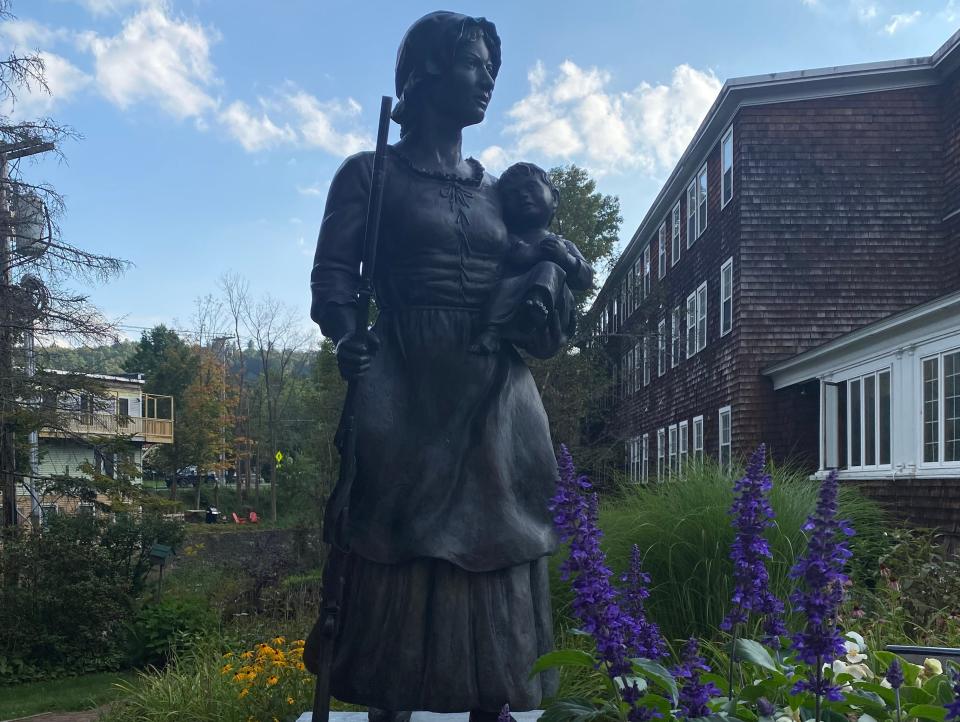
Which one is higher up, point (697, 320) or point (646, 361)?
point (697, 320)

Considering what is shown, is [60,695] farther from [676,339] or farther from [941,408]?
[676,339]

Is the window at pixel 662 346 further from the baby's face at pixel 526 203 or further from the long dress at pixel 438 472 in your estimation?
the long dress at pixel 438 472

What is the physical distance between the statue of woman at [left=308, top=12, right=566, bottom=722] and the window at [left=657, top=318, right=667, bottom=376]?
23.2 m

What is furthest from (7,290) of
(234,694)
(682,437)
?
(682,437)

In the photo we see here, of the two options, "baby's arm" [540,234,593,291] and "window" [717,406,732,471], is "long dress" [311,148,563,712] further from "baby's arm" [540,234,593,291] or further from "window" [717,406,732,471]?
"window" [717,406,732,471]

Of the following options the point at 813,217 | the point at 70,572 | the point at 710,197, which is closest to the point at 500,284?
the point at 70,572

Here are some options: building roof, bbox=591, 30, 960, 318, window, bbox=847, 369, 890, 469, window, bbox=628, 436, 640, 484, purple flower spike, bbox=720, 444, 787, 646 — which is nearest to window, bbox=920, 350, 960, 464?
window, bbox=847, 369, 890, 469

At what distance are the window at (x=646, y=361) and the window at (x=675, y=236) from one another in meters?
2.42

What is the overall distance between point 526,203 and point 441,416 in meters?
0.87

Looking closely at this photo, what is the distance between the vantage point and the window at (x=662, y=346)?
2675 cm

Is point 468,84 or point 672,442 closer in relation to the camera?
point 468,84

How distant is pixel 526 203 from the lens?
3480 millimetres

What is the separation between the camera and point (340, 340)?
3148 millimetres

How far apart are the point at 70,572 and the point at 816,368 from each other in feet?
42.5
